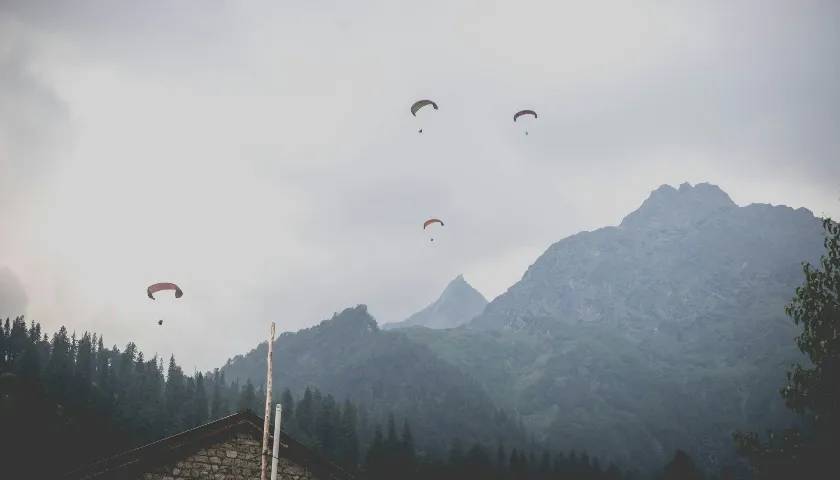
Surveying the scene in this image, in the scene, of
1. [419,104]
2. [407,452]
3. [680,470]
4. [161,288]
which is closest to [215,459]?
[161,288]

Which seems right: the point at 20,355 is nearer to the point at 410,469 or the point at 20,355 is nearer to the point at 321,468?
the point at 410,469

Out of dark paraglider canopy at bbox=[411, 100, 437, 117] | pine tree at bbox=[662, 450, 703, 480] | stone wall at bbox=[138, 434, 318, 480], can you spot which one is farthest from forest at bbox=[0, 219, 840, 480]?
dark paraglider canopy at bbox=[411, 100, 437, 117]

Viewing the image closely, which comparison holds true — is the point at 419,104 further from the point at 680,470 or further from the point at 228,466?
the point at 680,470

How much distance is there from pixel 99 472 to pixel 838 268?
84.4 feet

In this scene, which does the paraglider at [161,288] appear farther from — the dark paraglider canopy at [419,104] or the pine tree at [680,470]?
the pine tree at [680,470]

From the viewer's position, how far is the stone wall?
20.1m

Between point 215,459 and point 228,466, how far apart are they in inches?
19.0

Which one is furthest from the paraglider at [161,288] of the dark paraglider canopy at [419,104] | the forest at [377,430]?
the dark paraglider canopy at [419,104]

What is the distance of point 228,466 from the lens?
20.7 meters

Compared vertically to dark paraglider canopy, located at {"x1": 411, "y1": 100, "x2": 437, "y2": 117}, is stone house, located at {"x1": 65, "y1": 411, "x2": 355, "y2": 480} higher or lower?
lower

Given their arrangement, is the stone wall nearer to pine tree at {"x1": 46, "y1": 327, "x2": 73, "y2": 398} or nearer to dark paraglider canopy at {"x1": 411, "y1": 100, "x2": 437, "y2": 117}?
dark paraglider canopy at {"x1": 411, "y1": 100, "x2": 437, "y2": 117}

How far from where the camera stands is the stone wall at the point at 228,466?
65.9 ft

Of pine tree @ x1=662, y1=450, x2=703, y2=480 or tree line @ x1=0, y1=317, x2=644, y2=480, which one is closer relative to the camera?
pine tree @ x1=662, y1=450, x2=703, y2=480

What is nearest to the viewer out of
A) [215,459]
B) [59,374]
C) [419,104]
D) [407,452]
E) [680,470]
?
[215,459]
